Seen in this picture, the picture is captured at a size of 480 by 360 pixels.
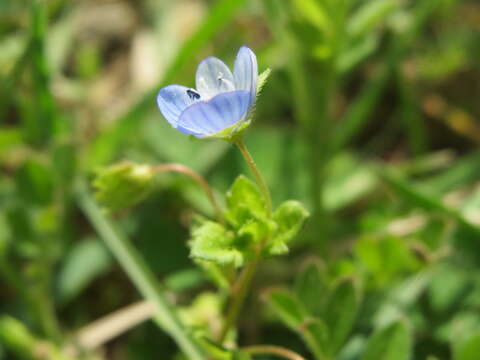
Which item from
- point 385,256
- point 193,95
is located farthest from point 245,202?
point 385,256

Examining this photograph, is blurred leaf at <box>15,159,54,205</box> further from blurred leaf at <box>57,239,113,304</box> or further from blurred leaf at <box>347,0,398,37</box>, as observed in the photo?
blurred leaf at <box>347,0,398,37</box>

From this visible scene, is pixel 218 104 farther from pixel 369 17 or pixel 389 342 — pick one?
pixel 369 17

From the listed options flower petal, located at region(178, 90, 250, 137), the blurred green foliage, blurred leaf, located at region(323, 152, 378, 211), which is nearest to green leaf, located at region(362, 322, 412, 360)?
the blurred green foliage

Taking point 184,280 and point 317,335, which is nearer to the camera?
point 317,335

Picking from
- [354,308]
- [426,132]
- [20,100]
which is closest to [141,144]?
[20,100]

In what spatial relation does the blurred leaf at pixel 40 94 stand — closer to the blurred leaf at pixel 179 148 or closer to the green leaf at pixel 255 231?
the blurred leaf at pixel 179 148
